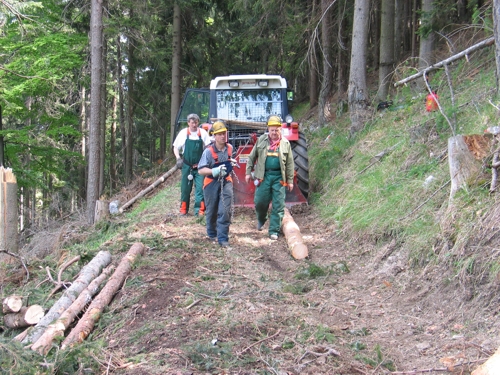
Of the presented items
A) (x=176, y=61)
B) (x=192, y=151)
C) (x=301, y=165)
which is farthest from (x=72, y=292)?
(x=176, y=61)

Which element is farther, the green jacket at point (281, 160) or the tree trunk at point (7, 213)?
the tree trunk at point (7, 213)

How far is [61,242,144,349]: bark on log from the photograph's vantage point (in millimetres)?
4480

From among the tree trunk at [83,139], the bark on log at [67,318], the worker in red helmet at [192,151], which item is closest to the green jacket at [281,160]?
the worker in red helmet at [192,151]

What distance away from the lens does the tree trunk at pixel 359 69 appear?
10852 millimetres

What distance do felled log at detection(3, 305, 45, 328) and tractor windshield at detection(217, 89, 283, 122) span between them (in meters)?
6.25

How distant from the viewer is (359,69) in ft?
36.2

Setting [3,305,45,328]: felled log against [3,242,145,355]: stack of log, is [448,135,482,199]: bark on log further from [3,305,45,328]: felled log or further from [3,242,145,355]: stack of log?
[3,305,45,328]: felled log

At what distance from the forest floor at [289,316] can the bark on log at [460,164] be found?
1044 mm

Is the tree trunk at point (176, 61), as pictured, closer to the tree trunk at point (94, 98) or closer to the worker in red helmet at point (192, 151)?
the tree trunk at point (94, 98)

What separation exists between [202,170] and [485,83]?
5.04 m

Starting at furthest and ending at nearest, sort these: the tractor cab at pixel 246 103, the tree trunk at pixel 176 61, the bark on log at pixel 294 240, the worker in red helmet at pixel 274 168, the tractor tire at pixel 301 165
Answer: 1. the tree trunk at pixel 176 61
2. the tractor cab at pixel 246 103
3. the tractor tire at pixel 301 165
4. the worker in red helmet at pixel 274 168
5. the bark on log at pixel 294 240

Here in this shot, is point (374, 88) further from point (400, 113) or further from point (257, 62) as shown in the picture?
point (257, 62)

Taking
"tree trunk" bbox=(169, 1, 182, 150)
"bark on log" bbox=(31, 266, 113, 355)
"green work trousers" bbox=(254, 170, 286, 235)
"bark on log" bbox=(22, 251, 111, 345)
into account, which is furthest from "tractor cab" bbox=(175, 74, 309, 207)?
"tree trunk" bbox=(169, 1, 182, 150)

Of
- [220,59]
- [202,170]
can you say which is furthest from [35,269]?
[220,59]
